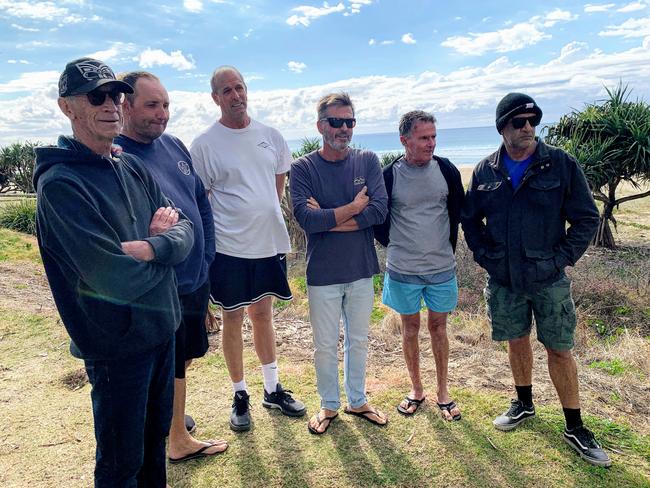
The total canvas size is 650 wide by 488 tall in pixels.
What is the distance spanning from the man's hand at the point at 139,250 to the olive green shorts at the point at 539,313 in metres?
2.47

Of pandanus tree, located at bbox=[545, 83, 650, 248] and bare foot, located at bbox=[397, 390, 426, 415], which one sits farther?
pandanus tree, located at bbox=[545, 83, 650, 248]

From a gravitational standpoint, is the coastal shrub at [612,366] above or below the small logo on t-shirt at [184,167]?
below

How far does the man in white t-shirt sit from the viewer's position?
337 centimetres

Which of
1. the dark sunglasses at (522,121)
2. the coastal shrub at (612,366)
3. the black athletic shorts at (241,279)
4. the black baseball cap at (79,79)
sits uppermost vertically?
the black baseball cap at (79,79)

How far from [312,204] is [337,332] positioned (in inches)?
38.2

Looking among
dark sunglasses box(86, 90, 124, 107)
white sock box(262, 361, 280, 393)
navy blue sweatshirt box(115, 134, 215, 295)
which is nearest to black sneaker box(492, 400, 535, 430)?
white sock box(262, 361, 280, 393)

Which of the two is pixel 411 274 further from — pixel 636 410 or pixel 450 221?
pixel 636 410

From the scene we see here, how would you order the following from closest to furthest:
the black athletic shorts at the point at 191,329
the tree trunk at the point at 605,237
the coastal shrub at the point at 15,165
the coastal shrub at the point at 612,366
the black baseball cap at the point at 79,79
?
1. the black baseball cap at the point at 79,79
2. the black athletic shorts at the point at 191,329
3. the coastal shrub at the point at 612,366
4. the tree trunk at the point at 605,237
5. the coastal shrub at the point at 15,165

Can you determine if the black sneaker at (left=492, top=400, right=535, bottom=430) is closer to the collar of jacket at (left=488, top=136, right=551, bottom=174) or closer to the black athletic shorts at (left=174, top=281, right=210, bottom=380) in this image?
the collar of jacket at (left=488, top=136, right=551, bottom=174)

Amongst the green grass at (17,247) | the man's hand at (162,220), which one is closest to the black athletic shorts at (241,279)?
the man's hand at (162,220)

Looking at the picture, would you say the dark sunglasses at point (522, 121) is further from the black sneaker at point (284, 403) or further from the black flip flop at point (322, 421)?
the black sneaker at point (284, 403)

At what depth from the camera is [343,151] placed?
11.2ft

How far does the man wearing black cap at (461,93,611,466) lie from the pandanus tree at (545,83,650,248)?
31.4ft

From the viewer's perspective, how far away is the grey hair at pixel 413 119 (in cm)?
346
